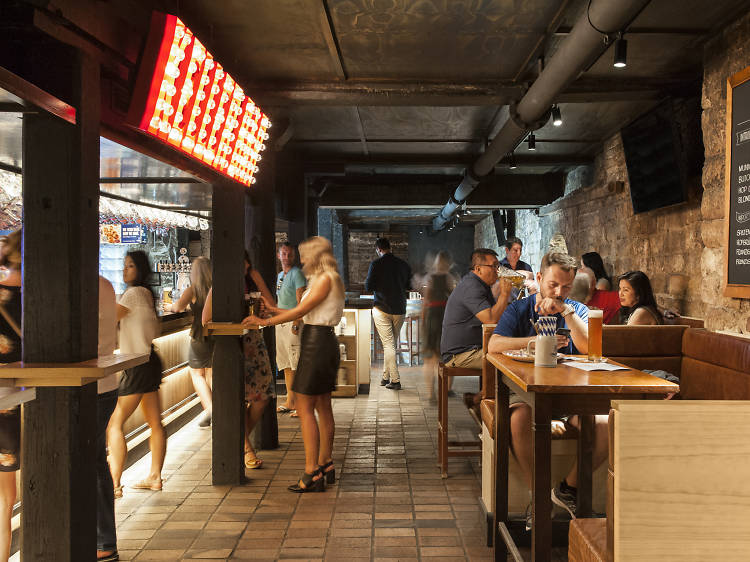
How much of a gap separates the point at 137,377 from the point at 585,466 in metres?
2.79

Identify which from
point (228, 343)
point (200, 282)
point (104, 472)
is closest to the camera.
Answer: point (104, 472)

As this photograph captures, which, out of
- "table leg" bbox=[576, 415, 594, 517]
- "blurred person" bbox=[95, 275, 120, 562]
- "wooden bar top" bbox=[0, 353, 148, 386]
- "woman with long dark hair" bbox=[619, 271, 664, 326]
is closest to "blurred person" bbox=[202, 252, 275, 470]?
"blurred person" bbox=[95, 275, 120, 562]

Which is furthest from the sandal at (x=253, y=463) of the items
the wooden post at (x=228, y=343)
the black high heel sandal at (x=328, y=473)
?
the black high heel sandal at (x=328, y=473)

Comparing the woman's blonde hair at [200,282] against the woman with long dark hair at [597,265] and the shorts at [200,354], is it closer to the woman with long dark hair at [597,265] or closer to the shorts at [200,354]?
the shorts at [200,354]

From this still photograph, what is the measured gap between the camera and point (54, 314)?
7.48 ft

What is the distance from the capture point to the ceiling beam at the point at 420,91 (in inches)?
185

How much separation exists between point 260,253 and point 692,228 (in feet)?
13.3

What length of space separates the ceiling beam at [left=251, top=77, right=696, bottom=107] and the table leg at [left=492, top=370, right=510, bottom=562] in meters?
2.80

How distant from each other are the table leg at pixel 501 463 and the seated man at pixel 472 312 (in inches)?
62.3

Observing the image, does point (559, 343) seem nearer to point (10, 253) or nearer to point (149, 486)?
point (10, 253)

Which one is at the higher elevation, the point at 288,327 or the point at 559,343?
the point at 559,343

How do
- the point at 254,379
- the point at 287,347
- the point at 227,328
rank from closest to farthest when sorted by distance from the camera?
the point at 227,328
the point at 254,379
the point at 287,347

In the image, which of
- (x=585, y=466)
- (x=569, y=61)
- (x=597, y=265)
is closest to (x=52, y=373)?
(x=585, y=466)

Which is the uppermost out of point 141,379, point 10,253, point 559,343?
point 10,253
